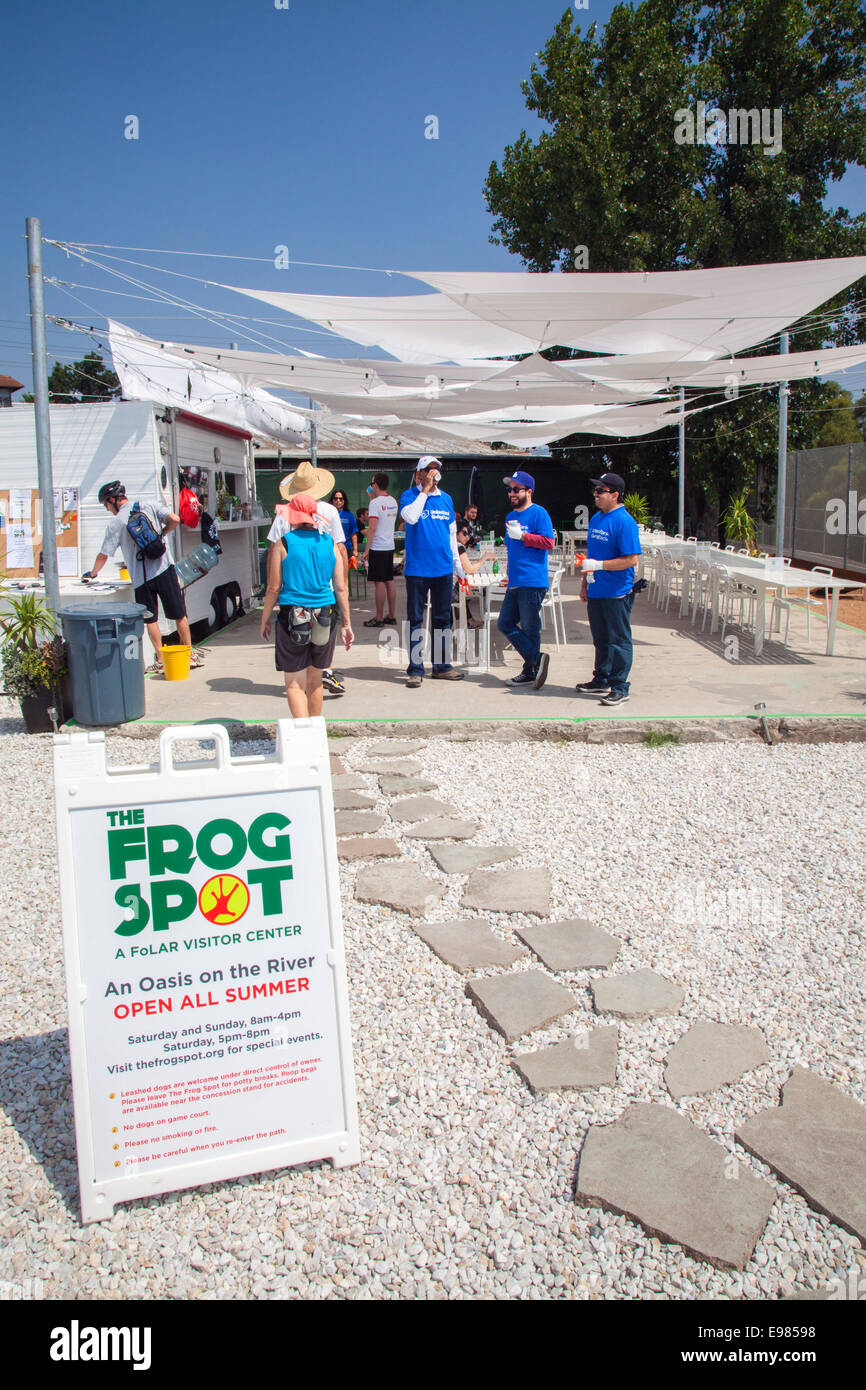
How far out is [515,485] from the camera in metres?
6.73

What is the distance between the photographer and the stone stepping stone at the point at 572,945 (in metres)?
3.12

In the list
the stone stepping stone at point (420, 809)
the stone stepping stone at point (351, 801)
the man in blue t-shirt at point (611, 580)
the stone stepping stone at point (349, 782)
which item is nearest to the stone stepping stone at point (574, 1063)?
the stone stepping stone at point (420, 809)

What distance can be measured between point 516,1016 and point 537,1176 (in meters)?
0.65

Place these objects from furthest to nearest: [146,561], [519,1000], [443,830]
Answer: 1. [146,561]
2. [443,830]
3. [519,1000]

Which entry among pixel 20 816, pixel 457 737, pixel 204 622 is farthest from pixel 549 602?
pixel 20 816

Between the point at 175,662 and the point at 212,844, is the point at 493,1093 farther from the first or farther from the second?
the point at 175,662

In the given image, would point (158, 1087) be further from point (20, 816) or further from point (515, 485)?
point (515, 485)

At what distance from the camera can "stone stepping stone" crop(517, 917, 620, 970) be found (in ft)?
10.2

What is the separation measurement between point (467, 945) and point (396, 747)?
8.74ft

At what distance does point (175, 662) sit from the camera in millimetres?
7484

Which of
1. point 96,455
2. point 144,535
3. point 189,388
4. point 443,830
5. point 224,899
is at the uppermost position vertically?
point 189,388

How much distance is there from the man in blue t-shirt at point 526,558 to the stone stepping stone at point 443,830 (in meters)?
2.58

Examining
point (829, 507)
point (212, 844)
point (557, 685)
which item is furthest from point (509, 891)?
point (829, 507)

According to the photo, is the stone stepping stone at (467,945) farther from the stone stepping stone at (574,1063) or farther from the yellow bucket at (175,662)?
the yellow bucket at (175,662)
